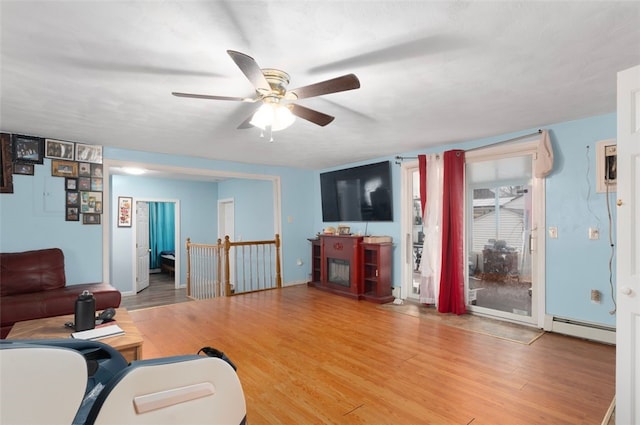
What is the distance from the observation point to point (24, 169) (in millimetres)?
3801

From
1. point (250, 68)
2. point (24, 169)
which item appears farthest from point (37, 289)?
point (250, 68)

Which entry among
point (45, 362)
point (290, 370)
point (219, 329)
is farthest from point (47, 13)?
point (219, 329)

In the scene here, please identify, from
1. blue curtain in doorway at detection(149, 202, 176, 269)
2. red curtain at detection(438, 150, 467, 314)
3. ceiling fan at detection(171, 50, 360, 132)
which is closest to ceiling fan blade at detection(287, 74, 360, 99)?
ceiling fan at detection(171, 50, 360, 132)

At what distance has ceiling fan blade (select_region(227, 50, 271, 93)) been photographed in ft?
4.99

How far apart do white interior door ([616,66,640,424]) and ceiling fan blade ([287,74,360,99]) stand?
1.41m

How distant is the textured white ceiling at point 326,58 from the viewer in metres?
1.56

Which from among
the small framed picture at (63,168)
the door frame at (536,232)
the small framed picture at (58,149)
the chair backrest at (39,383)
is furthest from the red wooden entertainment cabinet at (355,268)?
the chair backrest at (39,383)

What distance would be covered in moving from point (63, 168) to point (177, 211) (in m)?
3.35

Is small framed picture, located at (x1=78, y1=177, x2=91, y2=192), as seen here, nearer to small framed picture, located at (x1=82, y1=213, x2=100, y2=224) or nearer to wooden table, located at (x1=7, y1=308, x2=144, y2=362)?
small framed picture, located at (x1=82, y1=213, x2=100, y2=224)

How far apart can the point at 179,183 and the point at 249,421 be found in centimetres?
644

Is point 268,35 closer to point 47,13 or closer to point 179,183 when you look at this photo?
point 47,13

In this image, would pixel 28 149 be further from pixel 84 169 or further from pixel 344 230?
pixel 344 230

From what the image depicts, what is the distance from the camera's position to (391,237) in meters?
5.02

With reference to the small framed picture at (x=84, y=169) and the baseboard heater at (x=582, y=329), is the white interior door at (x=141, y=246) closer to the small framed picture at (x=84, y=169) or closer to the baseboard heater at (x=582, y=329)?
the small framed picture at (x=84, y=169)
